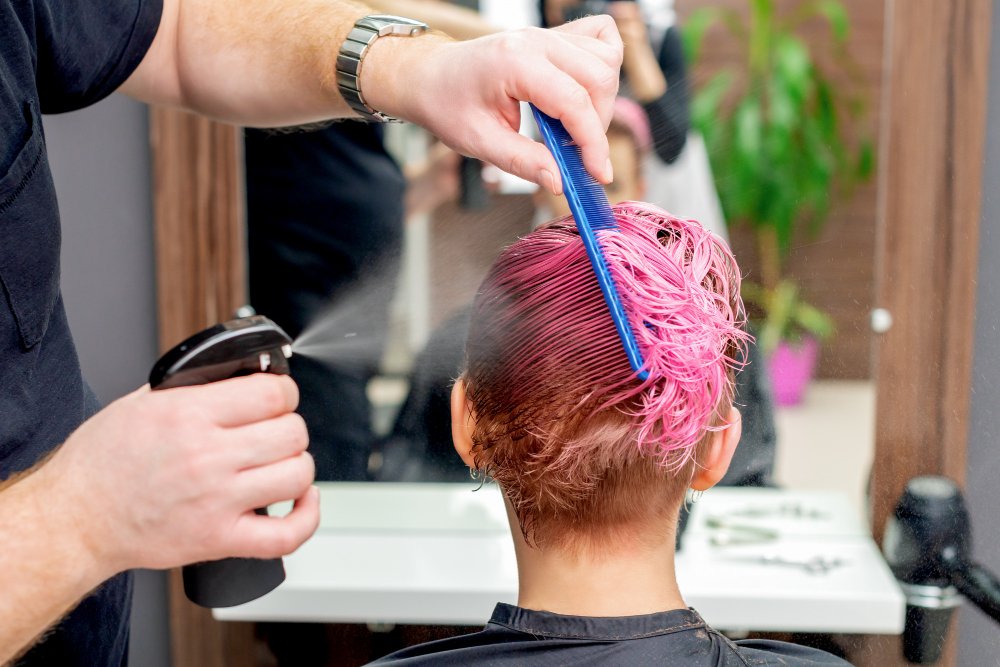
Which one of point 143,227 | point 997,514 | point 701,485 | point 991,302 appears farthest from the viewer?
point 143,227

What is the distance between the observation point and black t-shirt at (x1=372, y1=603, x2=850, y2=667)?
0.87 metres

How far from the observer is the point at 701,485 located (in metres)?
0.93

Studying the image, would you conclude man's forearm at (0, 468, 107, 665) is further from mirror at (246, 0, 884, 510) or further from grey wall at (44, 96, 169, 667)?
grey wall at (44, 96, 169, 667)

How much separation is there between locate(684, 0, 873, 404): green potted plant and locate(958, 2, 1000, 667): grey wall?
227 millimetres

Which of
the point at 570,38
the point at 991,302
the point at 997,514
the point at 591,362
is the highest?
the point at 570,38

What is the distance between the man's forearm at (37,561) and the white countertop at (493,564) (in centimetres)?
94

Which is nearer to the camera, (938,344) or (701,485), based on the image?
(701,485)

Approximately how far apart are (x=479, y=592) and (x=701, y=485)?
2.20 ft

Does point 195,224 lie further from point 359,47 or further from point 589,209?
point 589,209

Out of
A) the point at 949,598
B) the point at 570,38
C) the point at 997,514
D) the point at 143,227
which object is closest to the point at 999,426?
the point at 997,514

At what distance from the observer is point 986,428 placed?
1.23 meters

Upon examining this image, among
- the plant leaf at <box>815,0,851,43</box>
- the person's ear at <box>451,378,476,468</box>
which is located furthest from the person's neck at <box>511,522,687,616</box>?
the plant leaf at <box>815,0,851,43</box>

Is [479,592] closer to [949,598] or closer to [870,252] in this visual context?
[949,598]

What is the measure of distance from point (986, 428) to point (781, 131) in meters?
0.58
